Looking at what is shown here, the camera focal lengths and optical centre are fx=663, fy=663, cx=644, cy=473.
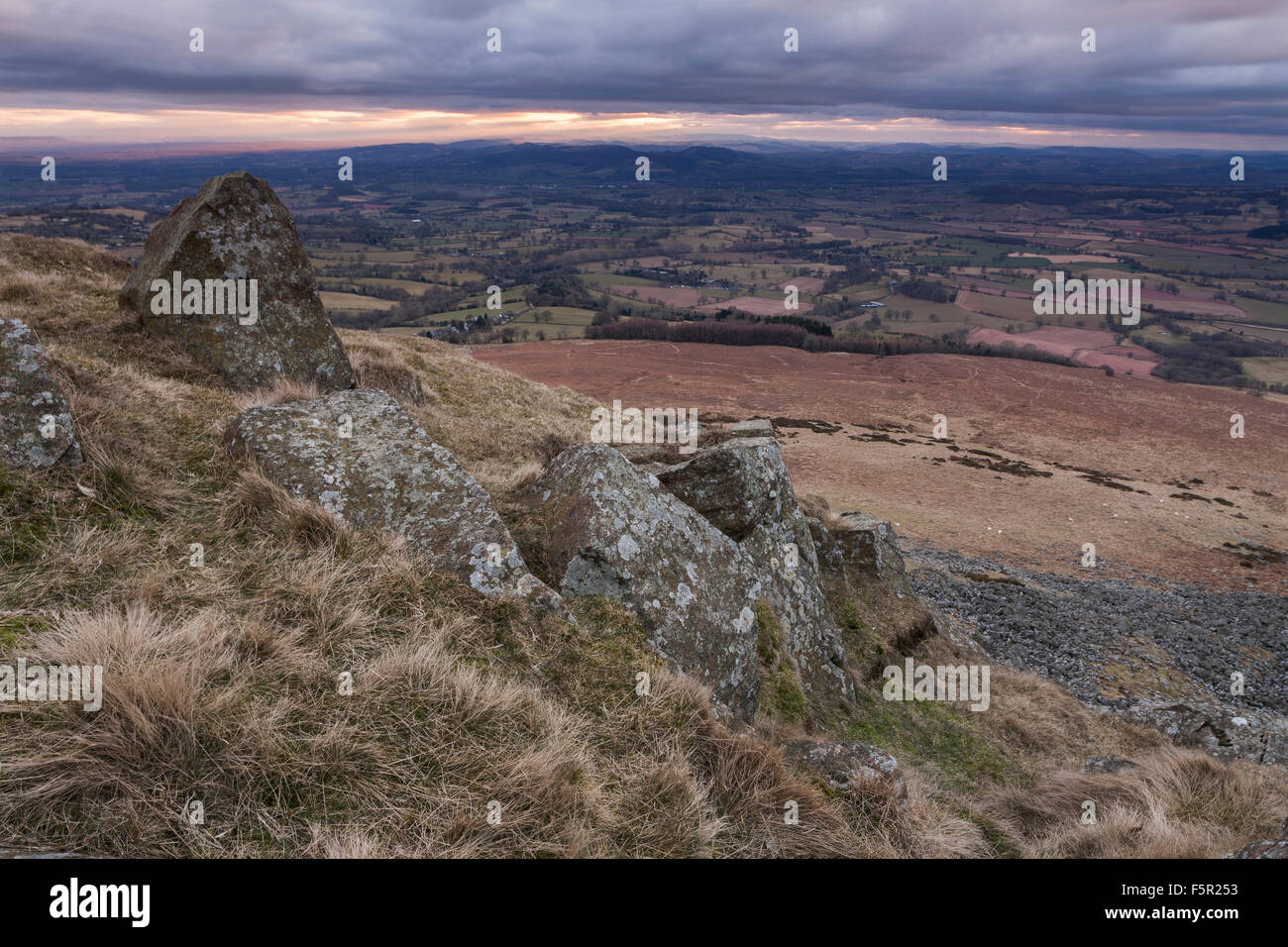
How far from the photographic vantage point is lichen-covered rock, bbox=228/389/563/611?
6.22m

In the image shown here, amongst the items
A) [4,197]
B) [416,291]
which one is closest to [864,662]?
[416,291]

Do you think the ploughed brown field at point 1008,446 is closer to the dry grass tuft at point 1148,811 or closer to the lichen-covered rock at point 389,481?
the lichen-covered rock at point 389,481

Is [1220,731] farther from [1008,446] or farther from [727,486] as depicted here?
[1008,446]

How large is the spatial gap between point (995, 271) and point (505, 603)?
207m

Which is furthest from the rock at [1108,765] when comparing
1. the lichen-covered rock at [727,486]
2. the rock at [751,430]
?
the rock at [751,430]

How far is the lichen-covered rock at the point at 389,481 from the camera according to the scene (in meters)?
6.22

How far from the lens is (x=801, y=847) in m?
4.37

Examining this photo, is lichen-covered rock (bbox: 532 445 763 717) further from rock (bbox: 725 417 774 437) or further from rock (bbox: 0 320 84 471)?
rock (bbox: 725 417 774 437)

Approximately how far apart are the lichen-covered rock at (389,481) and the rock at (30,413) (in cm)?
151

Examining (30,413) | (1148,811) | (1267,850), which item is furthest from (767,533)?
(30,413)

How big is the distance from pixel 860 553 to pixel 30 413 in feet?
44.4

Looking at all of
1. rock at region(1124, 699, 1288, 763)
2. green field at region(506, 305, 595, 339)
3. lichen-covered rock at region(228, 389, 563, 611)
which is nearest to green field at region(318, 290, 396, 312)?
green field at region(506, 305, 595, 339)

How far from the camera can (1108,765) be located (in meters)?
8.90

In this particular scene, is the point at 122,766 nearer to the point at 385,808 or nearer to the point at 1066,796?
the point at 385,808
